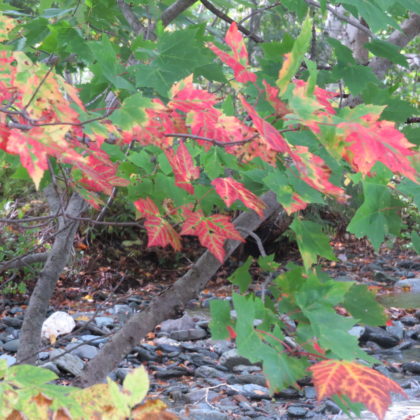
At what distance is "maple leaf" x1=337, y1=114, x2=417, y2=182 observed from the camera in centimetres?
84

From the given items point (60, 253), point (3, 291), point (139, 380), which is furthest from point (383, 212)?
point (3, 291)

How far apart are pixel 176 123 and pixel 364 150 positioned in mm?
448

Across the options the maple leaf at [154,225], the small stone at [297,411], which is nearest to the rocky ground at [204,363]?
the small stone at [297,411]

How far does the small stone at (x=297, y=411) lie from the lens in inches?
116

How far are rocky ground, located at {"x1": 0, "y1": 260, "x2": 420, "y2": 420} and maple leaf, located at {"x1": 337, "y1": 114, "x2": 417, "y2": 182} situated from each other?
1661 mm

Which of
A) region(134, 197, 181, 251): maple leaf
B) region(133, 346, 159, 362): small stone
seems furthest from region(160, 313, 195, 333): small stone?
region(134, 197, 181, 251): maple leaf

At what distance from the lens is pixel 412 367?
12.0 ft

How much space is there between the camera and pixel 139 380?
68 centimetres

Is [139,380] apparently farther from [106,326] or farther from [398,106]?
[106,326]

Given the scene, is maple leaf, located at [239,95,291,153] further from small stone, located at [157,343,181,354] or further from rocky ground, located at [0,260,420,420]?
small stone, located at [157,343,181,354]

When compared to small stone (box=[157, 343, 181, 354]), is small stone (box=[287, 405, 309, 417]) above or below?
above

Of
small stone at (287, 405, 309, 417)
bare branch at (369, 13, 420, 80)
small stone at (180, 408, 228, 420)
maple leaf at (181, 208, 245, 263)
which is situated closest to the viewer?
maple leaf at (181, 208, 245, 263)

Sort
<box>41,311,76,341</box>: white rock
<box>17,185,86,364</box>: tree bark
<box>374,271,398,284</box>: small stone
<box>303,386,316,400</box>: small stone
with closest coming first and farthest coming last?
<box>17,185,86,364</box>: tree bark < <box>303,386,316,400</box>: small stone < <box>41,311,76,341</box>: white rock < <box>374,271,398,284</box>: small stone

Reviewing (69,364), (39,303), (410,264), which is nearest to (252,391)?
(69,364)
